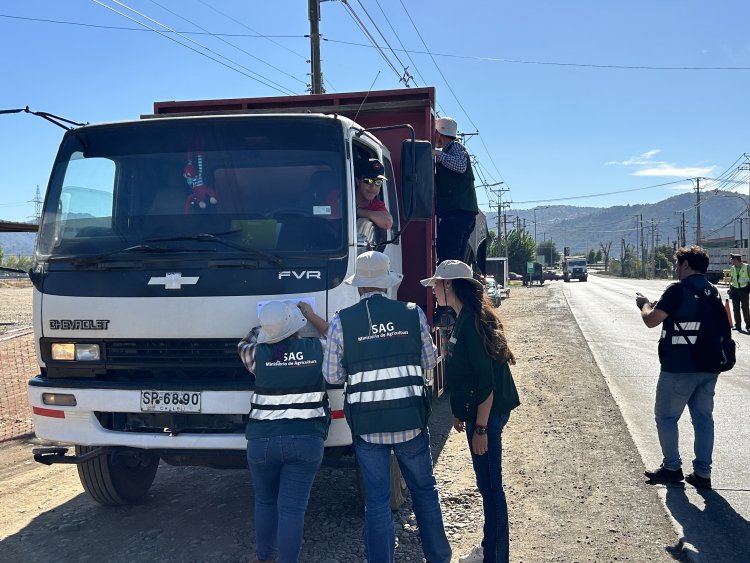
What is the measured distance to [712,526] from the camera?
14.5ft

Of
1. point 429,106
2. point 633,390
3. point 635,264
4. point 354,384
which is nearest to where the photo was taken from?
point 354,384

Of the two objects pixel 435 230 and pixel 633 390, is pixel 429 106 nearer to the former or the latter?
pixel 435 230

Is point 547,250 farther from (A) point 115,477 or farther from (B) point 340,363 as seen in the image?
(B) point 340,363

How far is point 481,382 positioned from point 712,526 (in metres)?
2.19

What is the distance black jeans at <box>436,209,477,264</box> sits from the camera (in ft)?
19.7

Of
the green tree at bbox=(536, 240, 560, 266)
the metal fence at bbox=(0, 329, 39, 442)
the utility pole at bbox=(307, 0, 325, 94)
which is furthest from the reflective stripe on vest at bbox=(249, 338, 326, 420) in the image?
the green tree at bbox=(536, 240, 560, 266)

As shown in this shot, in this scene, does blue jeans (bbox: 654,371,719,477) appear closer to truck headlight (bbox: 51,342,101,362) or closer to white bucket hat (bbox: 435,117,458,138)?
white bucket hat (bbox: 435,117,458,138)

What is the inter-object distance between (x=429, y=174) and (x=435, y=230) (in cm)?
139

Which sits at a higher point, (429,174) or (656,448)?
(429,174)

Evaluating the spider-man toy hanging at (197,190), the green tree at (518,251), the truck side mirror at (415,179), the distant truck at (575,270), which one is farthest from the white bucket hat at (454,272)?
the green tree at (518,251)

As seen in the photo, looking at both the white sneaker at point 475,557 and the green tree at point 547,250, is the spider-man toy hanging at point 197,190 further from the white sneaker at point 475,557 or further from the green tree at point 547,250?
the green tree at point 547,250

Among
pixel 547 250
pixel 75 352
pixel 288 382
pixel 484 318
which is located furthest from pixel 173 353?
pixel 547 250

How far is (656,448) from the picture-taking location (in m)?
6.31

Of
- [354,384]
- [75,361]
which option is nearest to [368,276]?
[354,384]
